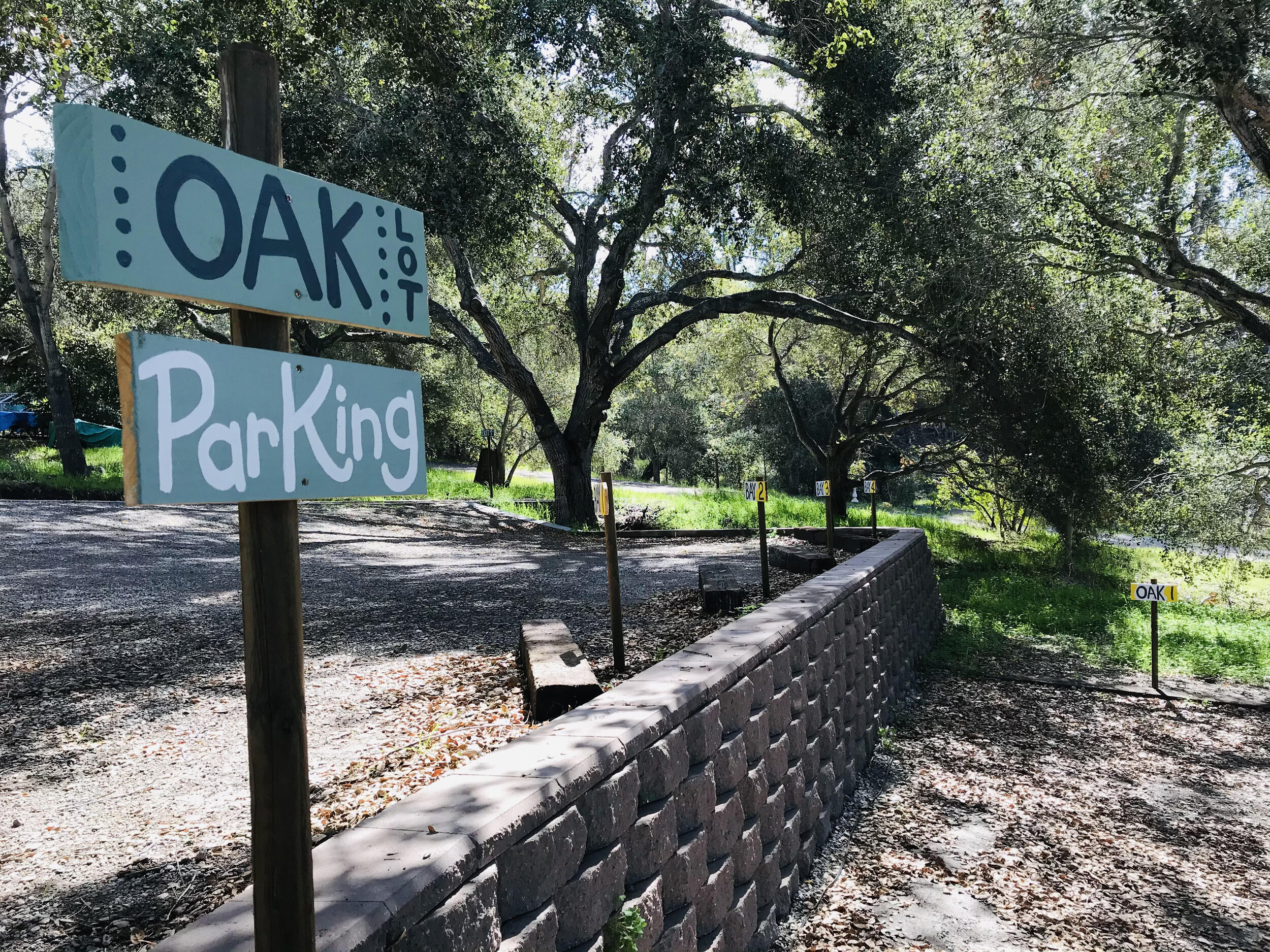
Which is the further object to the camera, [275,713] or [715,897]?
[715,897]

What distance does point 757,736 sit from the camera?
155 inches

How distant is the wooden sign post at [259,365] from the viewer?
133 cm

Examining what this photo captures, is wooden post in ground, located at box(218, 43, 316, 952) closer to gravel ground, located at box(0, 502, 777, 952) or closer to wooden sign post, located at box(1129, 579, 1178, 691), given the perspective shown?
gravel ground, located at box(0, 502, 777, 952)

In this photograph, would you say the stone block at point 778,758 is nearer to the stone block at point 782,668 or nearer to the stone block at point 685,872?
the stone block at point 782,668

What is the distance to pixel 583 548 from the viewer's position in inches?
535

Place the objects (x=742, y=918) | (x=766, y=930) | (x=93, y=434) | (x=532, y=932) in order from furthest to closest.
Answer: (x=93, y=434) → (x=766, y=930) → (x=742, y=918) → (x=532, y=932)

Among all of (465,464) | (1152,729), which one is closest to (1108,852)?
(1152,729)

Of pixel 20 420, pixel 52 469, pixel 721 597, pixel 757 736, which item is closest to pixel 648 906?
pixel 757 736

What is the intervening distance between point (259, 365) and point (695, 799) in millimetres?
2377

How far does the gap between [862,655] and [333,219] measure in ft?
17.9

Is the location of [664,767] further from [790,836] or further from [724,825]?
[790,836]

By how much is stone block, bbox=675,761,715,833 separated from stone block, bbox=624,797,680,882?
6 cm

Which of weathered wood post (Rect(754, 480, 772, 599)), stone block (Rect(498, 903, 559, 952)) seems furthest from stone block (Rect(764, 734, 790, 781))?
weathered wood post (Rect(754, 480, 772, 599))

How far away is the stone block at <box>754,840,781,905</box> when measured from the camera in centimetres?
384
